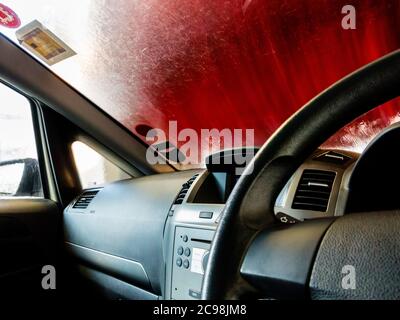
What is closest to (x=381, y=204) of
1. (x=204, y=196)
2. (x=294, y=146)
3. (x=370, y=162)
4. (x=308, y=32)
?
(x=370, y=162)

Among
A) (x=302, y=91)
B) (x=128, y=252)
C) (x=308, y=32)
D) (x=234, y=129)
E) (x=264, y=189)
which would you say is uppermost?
(x=308, y=32)

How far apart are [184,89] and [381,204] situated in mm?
1409

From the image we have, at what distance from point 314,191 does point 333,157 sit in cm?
17

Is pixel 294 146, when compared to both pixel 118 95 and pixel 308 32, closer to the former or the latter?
pixel 308 32

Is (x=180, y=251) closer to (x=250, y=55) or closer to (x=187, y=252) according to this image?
(x=187, y=252)

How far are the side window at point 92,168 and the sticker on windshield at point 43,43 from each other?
20.6 inches

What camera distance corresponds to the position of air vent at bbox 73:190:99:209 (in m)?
1.88

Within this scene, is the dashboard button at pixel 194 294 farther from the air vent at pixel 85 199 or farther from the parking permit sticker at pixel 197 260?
the air vent at pixel 85 199

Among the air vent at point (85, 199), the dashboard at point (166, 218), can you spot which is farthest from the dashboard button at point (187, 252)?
the air vent at point (85, 199)

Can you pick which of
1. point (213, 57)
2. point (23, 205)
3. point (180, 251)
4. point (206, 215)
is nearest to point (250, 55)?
point (213, 57)

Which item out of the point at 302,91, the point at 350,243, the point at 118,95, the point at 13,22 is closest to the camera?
the point at 350,243

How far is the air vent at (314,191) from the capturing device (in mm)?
904

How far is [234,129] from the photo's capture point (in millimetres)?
1758

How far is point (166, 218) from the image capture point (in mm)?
1305
